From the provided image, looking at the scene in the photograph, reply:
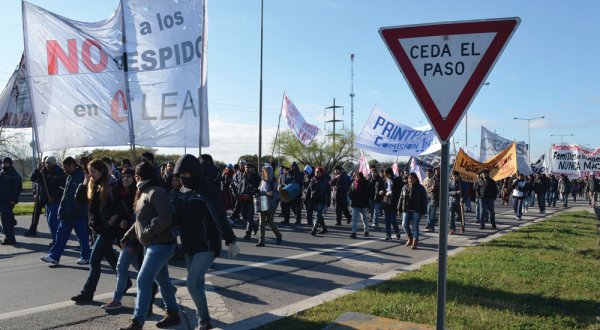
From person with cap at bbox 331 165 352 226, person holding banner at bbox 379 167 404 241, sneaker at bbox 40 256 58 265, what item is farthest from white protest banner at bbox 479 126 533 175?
sneaker at bbox 40 256 58 265

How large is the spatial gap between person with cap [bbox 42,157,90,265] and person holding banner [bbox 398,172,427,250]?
6.60m

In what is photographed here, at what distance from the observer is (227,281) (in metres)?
7.62

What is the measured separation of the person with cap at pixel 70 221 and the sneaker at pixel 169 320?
154 inches

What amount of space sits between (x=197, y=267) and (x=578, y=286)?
535 centimetres

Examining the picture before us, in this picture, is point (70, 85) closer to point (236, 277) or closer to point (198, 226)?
point (236, 277)

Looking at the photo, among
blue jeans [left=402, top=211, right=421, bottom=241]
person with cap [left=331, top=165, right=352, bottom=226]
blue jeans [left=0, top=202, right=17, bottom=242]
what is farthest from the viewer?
person with cap [left=331, top=165, right=352, bottom=226]

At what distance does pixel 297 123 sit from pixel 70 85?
16.4 meters

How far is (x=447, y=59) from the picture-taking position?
3352 mm

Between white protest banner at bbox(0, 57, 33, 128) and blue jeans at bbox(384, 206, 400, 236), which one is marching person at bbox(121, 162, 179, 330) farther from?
white protest banner at bbox(0, 57, 33, 128)

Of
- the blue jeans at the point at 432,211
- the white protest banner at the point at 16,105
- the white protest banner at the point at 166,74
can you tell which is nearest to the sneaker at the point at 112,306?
the white protest banner at the point at 166,74

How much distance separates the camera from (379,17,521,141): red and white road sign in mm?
3248

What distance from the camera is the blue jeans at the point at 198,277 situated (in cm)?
502

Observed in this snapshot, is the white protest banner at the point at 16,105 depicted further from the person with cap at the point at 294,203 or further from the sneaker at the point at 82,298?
the sneaker at the point at 82,298

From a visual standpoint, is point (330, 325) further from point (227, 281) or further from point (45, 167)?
point (45, 167)
